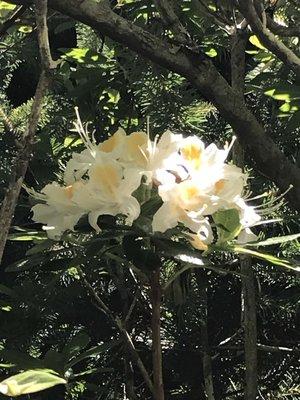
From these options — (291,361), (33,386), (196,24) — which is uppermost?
(196,24)

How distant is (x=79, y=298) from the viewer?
116 cm

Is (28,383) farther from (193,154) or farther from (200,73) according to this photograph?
(200,73)

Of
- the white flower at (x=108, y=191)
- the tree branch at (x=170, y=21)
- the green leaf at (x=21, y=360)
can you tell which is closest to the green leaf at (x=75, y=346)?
the green leaf at (x=21, y=360)

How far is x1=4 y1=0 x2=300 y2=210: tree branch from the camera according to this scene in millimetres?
855

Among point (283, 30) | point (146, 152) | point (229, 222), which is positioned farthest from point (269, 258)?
point (283, 30)

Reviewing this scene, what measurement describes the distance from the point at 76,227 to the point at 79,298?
519mm

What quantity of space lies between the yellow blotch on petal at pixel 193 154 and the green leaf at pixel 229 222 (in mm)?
57

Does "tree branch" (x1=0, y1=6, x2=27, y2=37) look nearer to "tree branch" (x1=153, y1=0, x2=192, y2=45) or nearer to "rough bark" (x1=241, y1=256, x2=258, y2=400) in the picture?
"tree branch" (x1=153, y1=0, x2=192, y2=45)

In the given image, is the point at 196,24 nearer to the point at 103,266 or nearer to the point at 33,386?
the point at 103,266

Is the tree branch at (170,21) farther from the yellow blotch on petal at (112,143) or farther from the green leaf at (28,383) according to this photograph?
the green leaf at (28,383)

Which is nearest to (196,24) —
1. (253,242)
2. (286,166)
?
(286,166)

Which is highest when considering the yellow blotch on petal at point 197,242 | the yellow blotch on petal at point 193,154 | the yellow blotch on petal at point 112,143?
the yellow blotch on petal at point 112,143

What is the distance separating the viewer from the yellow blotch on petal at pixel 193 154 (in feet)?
2.17

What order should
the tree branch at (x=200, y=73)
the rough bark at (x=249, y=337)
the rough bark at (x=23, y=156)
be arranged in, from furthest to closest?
the rough bark at (x=249, y=337)
the tree branch at (x=200, y=73)
the rough bark at (x=23, y=156)
